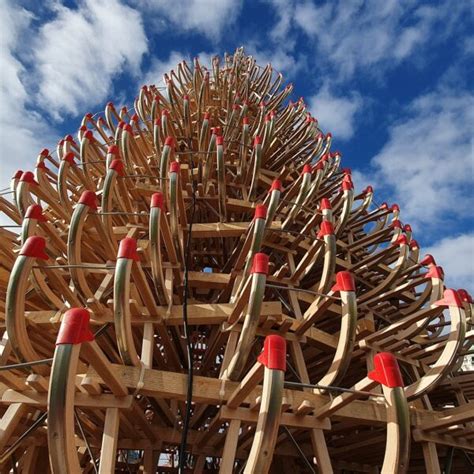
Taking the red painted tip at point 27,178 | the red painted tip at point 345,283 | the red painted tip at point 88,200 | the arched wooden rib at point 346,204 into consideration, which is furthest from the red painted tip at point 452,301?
the red painted tip at point 27,178

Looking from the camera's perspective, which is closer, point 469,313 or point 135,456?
point 469,313

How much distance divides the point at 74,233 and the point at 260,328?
219 centimetres

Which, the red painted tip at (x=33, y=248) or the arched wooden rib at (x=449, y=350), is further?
the arched wooden rib at (x=449, y=350)

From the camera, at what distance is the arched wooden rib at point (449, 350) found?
379cm

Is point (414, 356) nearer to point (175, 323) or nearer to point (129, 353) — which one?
point (175, 323)

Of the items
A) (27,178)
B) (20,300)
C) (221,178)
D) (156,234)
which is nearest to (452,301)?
(156,234)

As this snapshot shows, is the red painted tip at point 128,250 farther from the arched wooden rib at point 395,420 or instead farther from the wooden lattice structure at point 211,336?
the arched wooden rib at point 395,420

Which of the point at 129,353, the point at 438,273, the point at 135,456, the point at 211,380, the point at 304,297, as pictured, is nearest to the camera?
the point at 129,353

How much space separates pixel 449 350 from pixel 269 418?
232cm

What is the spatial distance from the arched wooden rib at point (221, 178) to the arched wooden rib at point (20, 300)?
370 cm

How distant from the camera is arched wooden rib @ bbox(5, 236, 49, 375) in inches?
121

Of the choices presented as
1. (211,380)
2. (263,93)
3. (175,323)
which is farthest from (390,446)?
(263,93)

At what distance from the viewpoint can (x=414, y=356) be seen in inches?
217

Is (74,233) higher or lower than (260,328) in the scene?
higher
